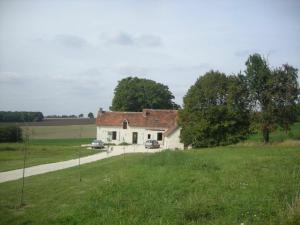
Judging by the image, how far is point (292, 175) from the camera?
13.4m

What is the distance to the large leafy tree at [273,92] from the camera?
117 ft

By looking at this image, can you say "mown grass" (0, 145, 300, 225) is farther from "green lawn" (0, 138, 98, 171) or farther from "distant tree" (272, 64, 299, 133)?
"distant tree" (272, 64, 299, 133)

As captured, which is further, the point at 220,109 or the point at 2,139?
the point at 2,139

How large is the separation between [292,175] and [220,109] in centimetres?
2557

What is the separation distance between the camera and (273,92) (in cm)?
3619

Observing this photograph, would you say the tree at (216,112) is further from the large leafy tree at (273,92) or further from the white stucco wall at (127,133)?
the white stucco wall at (127,133)

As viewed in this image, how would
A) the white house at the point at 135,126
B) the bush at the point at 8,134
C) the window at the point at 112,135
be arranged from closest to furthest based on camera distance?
the bush at the point at 8,134
the white house at the point at 135,126
the window at the point at 112,135

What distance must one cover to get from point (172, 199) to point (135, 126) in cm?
4969

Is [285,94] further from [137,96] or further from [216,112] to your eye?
[137,96]

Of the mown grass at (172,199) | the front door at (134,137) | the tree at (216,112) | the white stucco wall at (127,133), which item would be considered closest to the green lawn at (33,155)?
the tree at (216,112)

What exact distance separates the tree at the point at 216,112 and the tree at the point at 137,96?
33964 mm

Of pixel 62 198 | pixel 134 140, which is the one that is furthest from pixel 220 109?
pixel 62 198

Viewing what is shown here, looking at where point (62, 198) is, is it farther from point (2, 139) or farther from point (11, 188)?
point (2, 139)

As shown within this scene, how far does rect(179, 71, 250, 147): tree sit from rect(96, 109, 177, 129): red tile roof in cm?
1788
